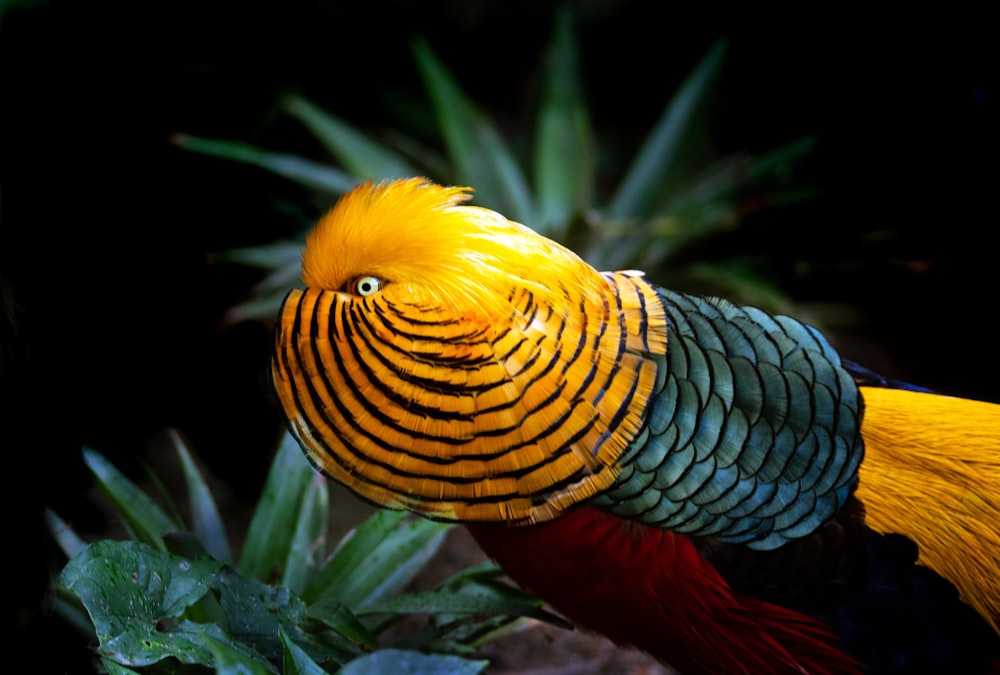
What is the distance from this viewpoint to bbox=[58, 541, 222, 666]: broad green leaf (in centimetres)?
152

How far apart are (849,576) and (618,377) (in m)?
0.59

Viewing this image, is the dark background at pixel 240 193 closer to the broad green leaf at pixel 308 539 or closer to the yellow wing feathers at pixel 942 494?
the broad green leaf at pixel 308 539

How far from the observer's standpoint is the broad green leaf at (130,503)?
7.32ft

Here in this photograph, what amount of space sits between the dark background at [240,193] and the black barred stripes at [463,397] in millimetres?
557

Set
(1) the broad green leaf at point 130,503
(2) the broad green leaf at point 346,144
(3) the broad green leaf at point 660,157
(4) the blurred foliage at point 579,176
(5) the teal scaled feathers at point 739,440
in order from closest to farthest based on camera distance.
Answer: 1. (5) the teal scaled feathers at point 739,440
2. (1) the broad green leaf at point 130,503
3. (4) the blurred foliage at point 579,176
4. (2) the broad green leaf at point 346,144
5. (3) the broad green leaf at point 660,157

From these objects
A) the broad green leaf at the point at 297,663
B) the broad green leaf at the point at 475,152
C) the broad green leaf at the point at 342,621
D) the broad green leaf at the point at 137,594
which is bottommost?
the broad green leaf at the point at 137,594

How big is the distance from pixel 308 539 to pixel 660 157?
2.80 metres

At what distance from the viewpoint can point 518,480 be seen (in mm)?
1563

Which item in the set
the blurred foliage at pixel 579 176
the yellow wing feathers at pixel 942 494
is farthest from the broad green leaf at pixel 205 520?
the yellow wing feathers at pixel 942 494

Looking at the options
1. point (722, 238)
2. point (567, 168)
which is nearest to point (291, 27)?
point (567, 168)

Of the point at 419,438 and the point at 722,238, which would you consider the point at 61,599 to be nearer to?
the point at 419,438

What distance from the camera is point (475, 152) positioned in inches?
169

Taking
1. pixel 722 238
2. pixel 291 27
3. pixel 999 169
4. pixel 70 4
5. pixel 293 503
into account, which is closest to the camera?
pixel 293 503

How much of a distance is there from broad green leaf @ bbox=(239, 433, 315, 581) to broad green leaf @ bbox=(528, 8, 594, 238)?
2.10 metres
